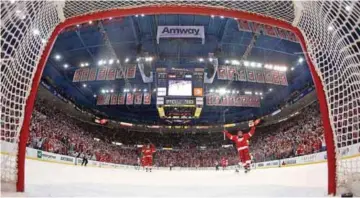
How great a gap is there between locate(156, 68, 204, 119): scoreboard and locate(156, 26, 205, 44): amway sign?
82.7 inches

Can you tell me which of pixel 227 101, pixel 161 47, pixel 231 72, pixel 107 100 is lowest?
pixel 227 101

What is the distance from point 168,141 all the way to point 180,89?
69.1 feet

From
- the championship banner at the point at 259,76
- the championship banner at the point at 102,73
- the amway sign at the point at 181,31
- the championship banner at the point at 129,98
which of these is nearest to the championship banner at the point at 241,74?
the championship banner at the point at 259,76

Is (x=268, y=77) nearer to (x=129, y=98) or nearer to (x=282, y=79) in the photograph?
(x=282, y=79)

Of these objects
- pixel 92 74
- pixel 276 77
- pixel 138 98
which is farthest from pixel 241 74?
pixel 92 74

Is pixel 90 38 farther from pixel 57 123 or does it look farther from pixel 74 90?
pixel 74 90

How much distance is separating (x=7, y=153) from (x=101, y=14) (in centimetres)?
177

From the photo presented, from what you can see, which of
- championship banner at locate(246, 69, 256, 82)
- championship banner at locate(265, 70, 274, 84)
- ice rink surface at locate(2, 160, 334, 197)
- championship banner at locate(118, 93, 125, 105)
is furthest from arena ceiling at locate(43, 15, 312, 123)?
ice rink surface at locate(2, 160, 334, 197)

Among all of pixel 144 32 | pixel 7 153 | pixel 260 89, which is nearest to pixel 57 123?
pixel 144 32

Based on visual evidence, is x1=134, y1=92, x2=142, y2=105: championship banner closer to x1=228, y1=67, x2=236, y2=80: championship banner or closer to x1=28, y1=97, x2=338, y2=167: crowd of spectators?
x1=28, y1=97, x2=338, y2=167: crowd of spectators

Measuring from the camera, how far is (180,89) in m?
13.9

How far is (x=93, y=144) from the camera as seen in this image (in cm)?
2627

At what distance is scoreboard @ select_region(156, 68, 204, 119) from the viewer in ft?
45.0

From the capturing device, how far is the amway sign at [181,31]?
49.5ft
